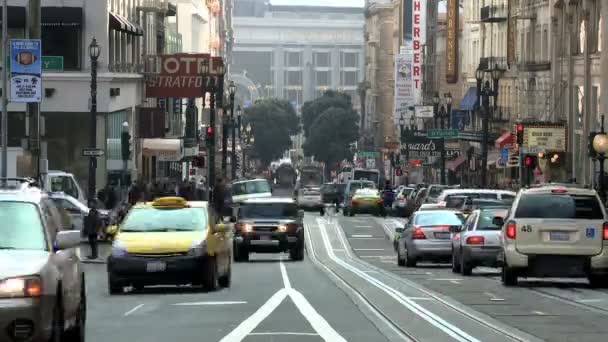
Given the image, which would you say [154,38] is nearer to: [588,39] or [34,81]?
[588,39]

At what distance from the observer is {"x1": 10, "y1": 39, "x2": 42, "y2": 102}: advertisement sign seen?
37375mm

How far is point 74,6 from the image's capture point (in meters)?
67.1

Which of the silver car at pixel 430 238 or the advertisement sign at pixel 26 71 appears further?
the silver car at pixel 430 238

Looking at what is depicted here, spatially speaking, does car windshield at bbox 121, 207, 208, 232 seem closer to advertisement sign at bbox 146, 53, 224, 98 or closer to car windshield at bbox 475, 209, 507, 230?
car windshield at bbox 475, 209, 507, 230

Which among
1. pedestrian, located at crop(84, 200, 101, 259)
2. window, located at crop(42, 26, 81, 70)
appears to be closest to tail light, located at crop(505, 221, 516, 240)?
pedestrian, located at crop(84, 200, 101, 259)

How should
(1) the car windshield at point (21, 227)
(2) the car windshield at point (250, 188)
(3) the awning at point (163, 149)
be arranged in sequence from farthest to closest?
1. (3) the awning at point (163, 149)
2. (2) the car windshield at point (250, 188)
3. (1) the car windshield at point (21, 227)

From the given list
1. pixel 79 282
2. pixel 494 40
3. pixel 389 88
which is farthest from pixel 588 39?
pixel 389 88

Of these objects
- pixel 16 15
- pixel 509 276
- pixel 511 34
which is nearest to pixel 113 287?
pixel 509 276

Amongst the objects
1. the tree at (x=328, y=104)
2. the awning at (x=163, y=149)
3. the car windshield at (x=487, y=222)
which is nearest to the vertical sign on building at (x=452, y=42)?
the awning at (x=163, y=149)

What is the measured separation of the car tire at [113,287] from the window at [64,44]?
40.3m

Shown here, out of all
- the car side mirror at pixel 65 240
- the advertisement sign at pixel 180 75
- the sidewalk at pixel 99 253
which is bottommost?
the sidewalk at pixel 99 253

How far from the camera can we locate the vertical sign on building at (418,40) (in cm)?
14475

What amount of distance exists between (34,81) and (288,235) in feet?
27.1

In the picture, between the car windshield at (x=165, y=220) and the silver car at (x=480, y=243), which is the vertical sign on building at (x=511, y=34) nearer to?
the silver car at (x=480, y=243)
